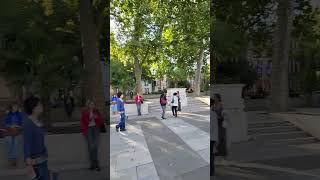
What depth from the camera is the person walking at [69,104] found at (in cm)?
696

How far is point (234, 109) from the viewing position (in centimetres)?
743

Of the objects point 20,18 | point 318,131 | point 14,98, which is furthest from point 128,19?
point 318,131

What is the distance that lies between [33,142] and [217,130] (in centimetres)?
302

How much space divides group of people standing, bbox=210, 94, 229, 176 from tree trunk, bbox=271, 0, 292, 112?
1.49 meters

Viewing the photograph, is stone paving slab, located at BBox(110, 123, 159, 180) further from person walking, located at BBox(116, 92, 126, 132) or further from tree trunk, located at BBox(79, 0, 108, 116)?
tree trunk, located at BBox(79, 0, 108, 116)

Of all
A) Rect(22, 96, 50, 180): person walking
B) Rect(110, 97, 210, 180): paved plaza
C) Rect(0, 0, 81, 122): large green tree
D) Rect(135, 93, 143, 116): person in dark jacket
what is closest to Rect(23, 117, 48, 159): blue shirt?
Rect(22, 96, 50, 180): person walking

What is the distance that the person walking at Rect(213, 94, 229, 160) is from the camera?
A: 21.4ft

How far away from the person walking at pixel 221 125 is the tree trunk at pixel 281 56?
57.5 inches

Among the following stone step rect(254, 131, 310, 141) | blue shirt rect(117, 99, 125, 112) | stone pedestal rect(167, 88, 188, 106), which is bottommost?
stone step rect(254, 131, 310, 141)

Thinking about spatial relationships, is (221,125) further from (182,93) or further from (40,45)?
(40,45)

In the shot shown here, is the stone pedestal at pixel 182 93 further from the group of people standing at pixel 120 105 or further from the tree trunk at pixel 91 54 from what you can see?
the tree trunk at pixel 91 54

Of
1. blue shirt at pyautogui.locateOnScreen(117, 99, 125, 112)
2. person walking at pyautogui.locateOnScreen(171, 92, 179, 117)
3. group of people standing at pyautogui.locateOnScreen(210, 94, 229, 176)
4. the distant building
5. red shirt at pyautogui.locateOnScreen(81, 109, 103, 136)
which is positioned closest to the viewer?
person walking at pyautogui.locateOnScreen(171, 92, 179, 117)

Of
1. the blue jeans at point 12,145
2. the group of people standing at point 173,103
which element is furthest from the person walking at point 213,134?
the blue jeans at point 12,145

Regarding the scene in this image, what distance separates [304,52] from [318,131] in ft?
5.06
